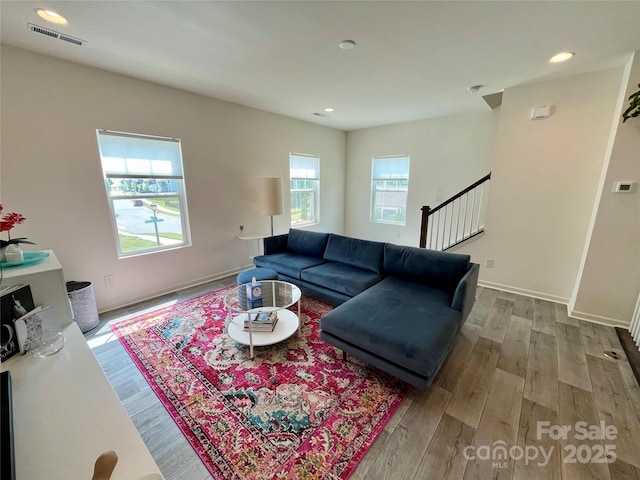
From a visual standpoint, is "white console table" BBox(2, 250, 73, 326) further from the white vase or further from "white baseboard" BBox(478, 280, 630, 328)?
"white baseboard" BBox(478, 280, 630, 328)

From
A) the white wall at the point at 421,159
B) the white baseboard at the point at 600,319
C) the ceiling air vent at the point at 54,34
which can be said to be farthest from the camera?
the white wall at the point at 421,159

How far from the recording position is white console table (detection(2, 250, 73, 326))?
4.29 ft

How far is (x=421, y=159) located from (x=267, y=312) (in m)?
4.13

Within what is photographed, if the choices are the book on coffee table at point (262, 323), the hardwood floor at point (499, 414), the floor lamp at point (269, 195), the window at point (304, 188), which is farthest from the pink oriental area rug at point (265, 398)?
the window at point (304, 188)

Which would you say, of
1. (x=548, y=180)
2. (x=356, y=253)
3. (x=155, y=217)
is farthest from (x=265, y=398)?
(x=548, y=180)

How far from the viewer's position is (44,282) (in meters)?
1.38

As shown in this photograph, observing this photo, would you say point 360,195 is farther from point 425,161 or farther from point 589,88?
A: point 589,88

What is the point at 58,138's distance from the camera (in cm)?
244

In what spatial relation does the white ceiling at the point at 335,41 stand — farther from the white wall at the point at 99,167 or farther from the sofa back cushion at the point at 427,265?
the sofa back cushion at the point at 427,265

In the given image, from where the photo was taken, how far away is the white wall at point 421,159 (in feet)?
13.7

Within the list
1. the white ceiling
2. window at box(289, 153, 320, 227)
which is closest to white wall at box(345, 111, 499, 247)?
window at box(289, 153, 320, 227)

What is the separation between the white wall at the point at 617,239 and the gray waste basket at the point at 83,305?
16.8 feet

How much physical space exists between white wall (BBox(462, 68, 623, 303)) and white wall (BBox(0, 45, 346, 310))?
3.45 meters

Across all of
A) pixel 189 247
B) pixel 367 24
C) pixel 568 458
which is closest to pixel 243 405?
pixel 568 458
